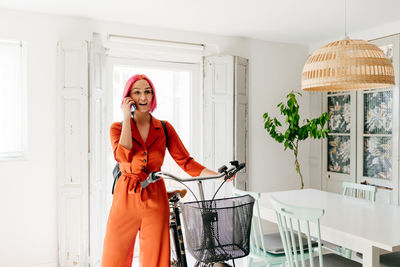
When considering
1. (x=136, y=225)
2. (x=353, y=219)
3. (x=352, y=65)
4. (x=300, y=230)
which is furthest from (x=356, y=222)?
(x=136, y=225)

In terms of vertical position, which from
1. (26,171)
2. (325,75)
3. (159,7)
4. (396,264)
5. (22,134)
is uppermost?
(159,7)

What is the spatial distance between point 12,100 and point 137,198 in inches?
84.3

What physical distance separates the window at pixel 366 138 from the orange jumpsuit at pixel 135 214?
2788 millimetres

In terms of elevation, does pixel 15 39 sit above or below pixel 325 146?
above

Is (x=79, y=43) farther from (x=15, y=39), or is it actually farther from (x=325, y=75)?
(x=325, y=75)

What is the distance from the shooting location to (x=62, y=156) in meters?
3.43

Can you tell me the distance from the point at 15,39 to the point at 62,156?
1147 mm

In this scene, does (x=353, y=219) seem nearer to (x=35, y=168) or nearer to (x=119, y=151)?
(x=119, y=151)

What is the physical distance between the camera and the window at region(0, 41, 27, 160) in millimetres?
3479

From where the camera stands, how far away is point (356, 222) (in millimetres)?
2268

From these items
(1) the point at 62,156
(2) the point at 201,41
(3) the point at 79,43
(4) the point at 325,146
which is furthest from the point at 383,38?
(1) the point at 62,156

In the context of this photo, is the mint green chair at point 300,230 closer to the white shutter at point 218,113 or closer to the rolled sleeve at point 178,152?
the rolled sleeve at point 178,152

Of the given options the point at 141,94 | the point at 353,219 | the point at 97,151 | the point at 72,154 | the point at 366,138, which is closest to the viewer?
the point at 141,94

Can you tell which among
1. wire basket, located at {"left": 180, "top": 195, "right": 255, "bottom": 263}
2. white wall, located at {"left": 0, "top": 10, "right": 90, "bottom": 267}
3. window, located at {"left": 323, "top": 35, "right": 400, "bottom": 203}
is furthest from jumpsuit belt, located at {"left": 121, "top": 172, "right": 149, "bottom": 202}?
window, located at {"left": 323, "top": 35, "right": 400, "bottom": 203}
